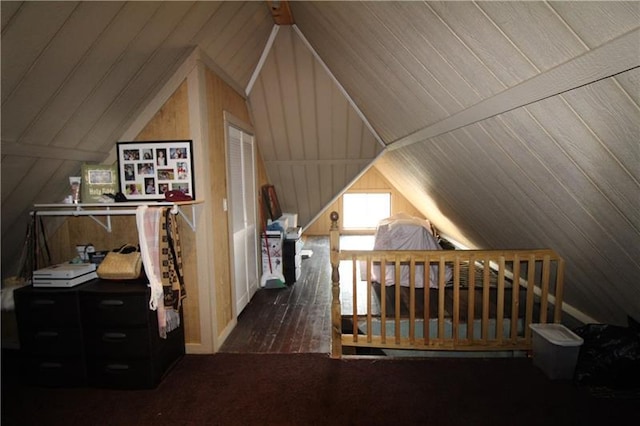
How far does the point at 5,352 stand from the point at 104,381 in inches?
51.2

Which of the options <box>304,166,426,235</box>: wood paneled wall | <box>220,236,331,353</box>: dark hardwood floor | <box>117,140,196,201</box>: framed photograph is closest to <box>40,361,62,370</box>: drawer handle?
<box>220,236,331,353</box>: dark hardwood floor

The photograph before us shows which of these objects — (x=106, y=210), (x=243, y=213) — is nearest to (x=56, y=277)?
(x=106, y=210)

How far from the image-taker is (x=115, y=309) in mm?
2287

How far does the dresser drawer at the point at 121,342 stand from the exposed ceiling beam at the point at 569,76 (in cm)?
258

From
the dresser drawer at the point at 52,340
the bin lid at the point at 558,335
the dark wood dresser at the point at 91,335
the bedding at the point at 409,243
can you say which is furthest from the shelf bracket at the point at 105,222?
the bin lid at the point at 558,335

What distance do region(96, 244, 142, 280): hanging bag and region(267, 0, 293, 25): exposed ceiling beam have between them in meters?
2.44

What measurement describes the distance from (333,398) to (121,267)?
176cm

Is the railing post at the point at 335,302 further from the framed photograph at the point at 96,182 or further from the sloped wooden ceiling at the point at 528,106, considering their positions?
the framed photograph at the point at 96,182

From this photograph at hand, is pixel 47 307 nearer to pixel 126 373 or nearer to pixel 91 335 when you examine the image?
pixel 91 335

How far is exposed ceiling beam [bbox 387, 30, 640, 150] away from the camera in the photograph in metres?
1.05

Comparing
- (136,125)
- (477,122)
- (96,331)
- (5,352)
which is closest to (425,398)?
(477,122)

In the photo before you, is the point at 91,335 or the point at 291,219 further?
the point at 291,219

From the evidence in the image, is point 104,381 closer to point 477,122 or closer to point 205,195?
point 205,195

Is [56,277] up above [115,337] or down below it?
above
